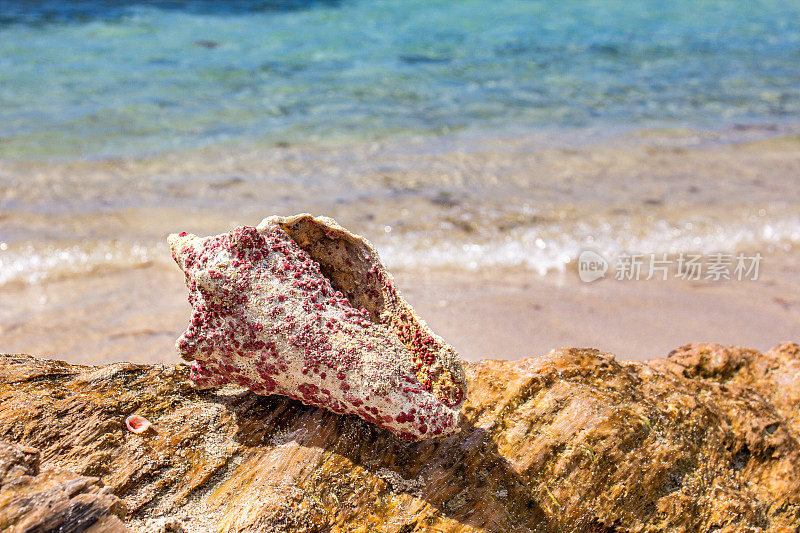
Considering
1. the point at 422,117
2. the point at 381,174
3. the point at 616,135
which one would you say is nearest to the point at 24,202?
the point at 381,174

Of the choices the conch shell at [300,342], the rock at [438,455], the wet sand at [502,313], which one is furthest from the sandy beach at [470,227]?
the conch shell at [300,342]

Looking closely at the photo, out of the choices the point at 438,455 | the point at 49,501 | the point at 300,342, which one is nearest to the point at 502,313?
the point at 438,455

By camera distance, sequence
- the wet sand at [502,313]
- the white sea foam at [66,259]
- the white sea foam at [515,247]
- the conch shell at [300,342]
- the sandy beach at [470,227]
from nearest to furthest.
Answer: the conch shell at [300,342] < the wet sand at [502,313] < the sandy beach at [470,227] < the white sea foam at [66,259] < the white sea foam at [515,247]

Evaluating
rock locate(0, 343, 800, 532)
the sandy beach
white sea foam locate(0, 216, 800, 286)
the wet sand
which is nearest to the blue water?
the sandy beach

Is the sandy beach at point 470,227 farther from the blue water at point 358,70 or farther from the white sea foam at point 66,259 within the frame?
the blue water at point 358,70

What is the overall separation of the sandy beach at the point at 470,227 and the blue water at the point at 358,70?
2.81 ft

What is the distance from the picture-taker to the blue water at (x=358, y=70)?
9.06m

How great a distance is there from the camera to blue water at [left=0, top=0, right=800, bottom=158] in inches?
357

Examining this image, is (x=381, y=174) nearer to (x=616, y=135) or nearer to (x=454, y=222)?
(x=454, y=222)

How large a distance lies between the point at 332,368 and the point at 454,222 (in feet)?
14.6

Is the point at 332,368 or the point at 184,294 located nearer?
the point at 332,368

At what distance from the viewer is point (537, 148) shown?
8.53 metres

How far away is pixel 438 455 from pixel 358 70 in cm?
1009

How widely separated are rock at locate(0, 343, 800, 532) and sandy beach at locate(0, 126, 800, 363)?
175 cm
